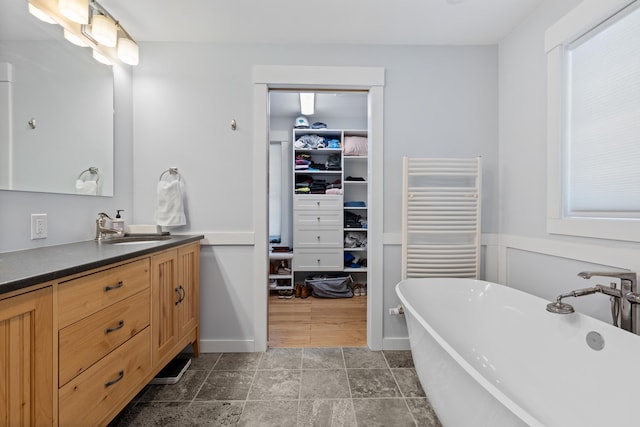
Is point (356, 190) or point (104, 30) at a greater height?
point (104, 30)

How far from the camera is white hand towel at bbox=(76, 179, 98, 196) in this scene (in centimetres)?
166

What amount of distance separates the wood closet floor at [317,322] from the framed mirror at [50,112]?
5.79ft

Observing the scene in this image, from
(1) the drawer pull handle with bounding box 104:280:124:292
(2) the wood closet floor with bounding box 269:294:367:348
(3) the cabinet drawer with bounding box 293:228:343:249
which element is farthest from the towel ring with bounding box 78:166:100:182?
(3) the cabinet drawer with bounding box 293:228:343:249

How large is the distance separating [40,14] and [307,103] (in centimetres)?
228

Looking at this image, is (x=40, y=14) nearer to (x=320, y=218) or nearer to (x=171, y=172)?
(x=171, y=172)

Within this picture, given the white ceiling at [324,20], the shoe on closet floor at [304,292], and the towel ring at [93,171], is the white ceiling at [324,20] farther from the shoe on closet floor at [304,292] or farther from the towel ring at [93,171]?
the shoe on closet floor at [304,292]

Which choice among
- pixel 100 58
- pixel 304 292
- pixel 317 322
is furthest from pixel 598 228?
pixel 100 58

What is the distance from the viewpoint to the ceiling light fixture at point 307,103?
3.09m

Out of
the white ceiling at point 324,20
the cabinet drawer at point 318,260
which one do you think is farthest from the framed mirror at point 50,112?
the cabinet drawer at point 318,260

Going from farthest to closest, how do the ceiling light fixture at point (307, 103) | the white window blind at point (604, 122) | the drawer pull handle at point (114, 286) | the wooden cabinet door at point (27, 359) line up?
the ceiling light fixture at point (307, 103) → the white window blind at point (604, 122) → the drawer pull handle at point (114, 286) → the wooden cabinet door at point (27, 359)

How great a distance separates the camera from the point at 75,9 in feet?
4.96

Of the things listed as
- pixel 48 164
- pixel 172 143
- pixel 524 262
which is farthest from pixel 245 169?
pixel 524 262

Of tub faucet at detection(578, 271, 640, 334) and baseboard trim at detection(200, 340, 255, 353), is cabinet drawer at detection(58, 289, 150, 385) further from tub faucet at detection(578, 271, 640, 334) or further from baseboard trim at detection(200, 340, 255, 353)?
tub faucet at detection(578, 271, 640, 334)

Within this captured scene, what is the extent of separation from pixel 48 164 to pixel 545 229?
285 cm
